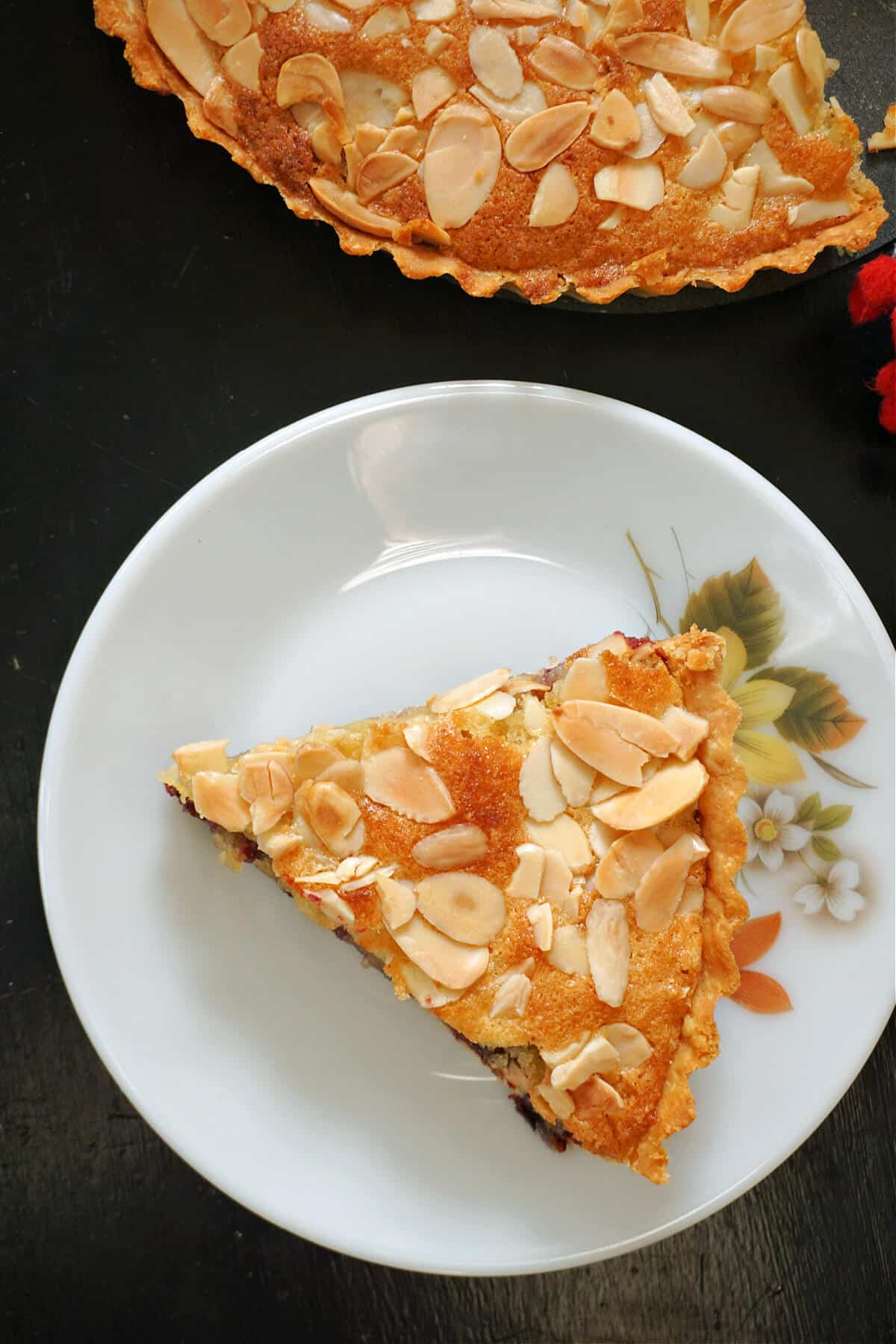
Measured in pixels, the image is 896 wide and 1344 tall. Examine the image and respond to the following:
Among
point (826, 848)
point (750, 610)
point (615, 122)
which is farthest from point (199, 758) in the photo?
point (615, 122)

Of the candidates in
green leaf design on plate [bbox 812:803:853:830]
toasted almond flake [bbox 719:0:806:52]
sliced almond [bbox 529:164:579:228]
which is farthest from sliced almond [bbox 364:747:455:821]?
toasted almond flake [bbox 719:0:806:52]

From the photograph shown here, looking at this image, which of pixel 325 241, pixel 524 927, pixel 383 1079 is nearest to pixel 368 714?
pixel 524 927

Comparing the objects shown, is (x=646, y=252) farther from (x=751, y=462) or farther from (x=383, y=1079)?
(x=383, y=1079)

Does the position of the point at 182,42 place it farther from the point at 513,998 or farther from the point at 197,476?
the point at 513,998

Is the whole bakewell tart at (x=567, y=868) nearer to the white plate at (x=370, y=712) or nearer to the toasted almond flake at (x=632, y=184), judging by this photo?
the white plate at (x=370, y=712)

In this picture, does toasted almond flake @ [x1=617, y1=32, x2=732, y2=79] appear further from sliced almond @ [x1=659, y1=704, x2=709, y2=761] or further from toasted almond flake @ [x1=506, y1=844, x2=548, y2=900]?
toasted almond flake @ [x1=506, y1=844, x2=548, y2=900]
